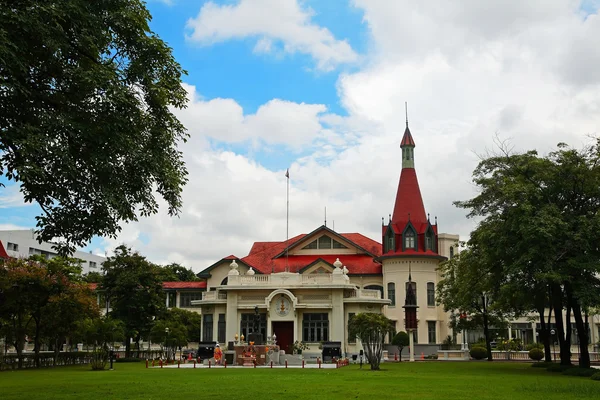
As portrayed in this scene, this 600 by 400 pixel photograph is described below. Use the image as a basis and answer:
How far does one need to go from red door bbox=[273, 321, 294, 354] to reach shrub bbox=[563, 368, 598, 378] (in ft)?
73.2

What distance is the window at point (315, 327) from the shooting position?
4488 cm

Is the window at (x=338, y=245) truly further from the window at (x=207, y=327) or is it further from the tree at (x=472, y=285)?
the window at (x=207, y=327)

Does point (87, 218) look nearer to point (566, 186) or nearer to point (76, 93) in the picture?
point (76, 93)

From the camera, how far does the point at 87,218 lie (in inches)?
612

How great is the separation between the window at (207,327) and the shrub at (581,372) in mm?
28182

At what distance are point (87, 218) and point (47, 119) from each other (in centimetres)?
280

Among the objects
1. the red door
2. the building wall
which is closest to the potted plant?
the red door

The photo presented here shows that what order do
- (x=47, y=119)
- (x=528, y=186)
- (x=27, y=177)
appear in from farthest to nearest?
1. (x=528, y=186)
2. (x=47, y=119)
3. (x=27, y=177)

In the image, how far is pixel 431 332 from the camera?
5128 cm

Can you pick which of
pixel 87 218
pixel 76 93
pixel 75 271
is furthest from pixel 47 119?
pixel 75 271

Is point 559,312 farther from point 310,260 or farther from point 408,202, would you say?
point 310,260

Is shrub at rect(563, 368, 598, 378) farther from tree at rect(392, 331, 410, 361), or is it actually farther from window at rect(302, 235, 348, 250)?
window at rect(302, 235, 348, 250)

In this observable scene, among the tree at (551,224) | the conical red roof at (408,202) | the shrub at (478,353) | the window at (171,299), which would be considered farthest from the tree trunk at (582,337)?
the window at (171,299)

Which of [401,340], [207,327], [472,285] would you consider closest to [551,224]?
[472,285]
